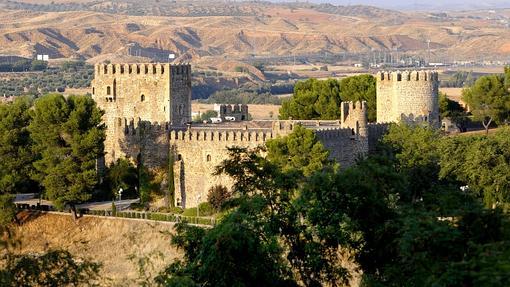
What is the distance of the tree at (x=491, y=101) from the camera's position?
57844mm

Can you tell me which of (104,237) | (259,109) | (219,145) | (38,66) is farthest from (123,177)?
(38,66)

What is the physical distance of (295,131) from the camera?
42500mm

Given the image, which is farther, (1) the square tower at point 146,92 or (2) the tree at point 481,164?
(1) the square tower at point 146,92

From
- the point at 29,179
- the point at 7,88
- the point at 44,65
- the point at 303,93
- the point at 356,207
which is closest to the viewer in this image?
the point at 356,207

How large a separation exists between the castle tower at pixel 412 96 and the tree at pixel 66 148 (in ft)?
38.7

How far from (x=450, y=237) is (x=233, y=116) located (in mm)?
36311

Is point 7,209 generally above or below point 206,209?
below

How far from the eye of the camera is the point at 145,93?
50.3 metres

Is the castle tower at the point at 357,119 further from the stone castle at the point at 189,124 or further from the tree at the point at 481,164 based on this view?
the tree at the point at 481,164

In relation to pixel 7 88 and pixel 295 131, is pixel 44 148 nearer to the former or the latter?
pixel 295 131

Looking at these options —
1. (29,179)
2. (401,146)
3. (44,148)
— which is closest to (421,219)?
(401,146)

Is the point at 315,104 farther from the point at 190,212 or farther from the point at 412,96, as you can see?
the point at 190,212

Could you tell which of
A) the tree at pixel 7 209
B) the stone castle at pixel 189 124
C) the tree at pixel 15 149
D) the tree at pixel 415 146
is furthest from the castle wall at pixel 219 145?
the tree at pixel 7 209

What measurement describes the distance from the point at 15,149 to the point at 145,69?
20.3ft
